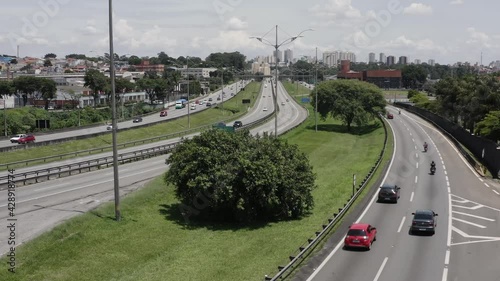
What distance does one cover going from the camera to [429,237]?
31.2m

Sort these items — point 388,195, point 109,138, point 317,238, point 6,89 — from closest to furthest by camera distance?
point 317,238
point 388,195
point 109,138
point 6,89

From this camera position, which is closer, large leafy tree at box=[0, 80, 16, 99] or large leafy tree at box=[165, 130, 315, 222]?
large leafy tree at box=[165, 130, 315, 222]

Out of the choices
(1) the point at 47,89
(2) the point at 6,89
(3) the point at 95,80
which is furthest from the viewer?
(3) the point at 95,80

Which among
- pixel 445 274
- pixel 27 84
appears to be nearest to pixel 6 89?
pixel 27 84

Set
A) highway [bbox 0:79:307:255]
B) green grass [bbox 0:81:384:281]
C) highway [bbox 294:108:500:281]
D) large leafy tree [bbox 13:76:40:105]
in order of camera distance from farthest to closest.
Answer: large leafy tree [bbox 13:76:40:105] < highway [bbox 0:79:307:255] < highway [bbox 294:108:500:281] < green grass [bbox 0:81:384:281]

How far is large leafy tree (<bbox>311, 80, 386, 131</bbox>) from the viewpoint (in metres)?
97.9

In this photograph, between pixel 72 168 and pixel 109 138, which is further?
pixel 109 138

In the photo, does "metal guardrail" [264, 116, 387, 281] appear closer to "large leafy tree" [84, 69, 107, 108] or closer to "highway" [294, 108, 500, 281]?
"highway" [294, 108, 500, 281]

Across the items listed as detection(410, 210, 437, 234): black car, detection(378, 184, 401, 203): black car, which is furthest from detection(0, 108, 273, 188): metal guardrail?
detection(410, 210, 437, 234): black car

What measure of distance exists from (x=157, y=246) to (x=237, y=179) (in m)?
7.58

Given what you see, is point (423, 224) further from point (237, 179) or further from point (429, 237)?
point (237, 179)

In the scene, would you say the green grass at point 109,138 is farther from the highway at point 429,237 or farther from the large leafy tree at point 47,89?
the large leafy tree at point 47,89

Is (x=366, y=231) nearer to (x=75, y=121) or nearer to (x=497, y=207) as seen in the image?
(x=497, y=207)

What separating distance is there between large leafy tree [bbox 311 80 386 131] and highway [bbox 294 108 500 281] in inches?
1566
